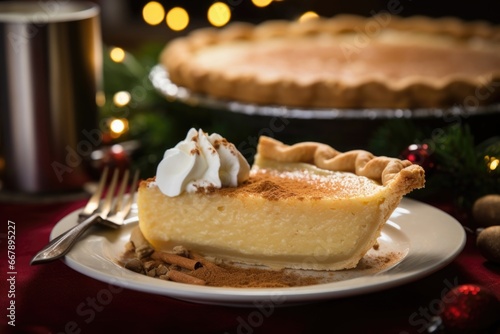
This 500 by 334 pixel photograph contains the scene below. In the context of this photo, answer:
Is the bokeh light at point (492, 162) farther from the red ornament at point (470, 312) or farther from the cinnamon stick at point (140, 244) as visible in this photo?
the cinnamon stick at point (140, 244)

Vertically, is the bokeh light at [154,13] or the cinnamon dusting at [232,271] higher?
the cinnamon dusting at [232,271]

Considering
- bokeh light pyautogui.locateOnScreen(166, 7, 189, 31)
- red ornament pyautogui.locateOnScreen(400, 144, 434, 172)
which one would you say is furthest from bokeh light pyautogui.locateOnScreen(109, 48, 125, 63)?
bokeh light pyautogui.locateOnScreen(166, 7, 189, 31)

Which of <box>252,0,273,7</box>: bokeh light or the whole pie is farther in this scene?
<box>252,0,273,7</box>: bokeh light

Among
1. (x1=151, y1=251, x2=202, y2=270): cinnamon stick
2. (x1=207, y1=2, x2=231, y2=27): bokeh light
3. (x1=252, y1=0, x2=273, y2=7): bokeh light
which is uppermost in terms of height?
(x1=151, y1=251, x2=202, y2=270): cinnamon stick

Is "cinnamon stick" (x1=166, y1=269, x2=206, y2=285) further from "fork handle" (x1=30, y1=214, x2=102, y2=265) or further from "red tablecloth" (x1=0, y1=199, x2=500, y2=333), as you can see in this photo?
"fork handle" (x1=30, y1=214, x2=102, y2=265)

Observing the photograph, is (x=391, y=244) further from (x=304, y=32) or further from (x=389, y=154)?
(x=304, y=32)

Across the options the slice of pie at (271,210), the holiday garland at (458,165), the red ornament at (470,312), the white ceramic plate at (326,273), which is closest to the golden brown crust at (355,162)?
the slice of pie at (271,210)

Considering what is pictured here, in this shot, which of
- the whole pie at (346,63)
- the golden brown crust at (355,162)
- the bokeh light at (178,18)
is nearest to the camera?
the golden brown crust at (355,162)
